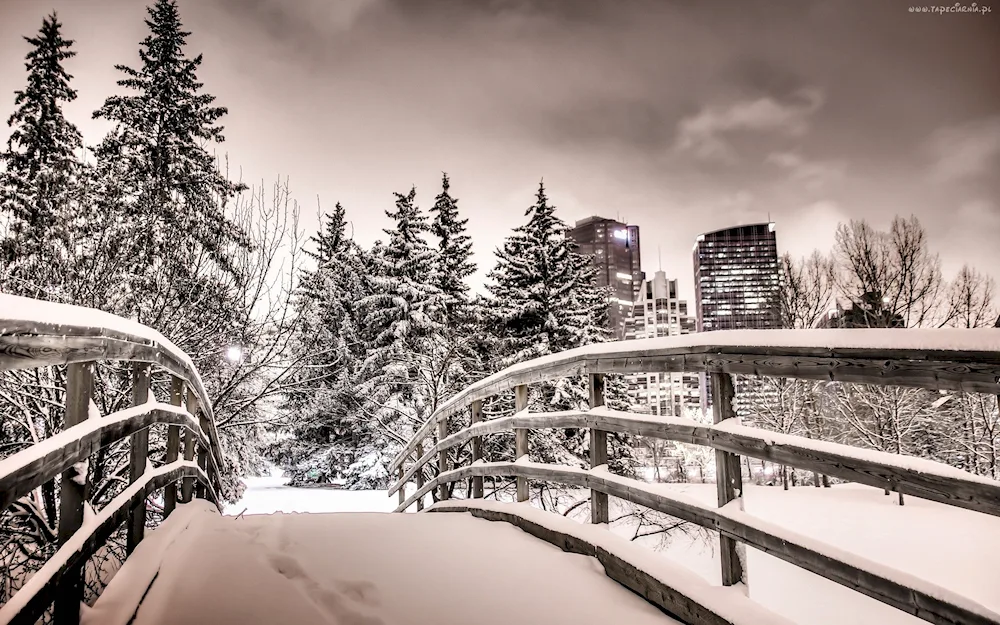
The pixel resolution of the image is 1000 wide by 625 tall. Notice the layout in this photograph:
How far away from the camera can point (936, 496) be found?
1444mm

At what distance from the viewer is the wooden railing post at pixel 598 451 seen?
10.2 feet

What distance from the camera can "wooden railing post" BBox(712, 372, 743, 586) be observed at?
2.15 m

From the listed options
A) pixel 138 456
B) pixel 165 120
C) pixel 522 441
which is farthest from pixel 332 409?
pixel 138 456

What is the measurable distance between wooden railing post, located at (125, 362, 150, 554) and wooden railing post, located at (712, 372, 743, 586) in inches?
109

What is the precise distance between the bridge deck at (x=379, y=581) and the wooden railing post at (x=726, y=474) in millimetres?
386

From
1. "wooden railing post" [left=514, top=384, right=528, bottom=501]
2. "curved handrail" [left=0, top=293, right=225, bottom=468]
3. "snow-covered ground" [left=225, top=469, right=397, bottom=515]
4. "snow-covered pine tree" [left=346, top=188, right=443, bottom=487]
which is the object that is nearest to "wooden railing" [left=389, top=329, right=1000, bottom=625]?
"wooden railing post" [left=514, top=384, right=528, bottom=501]

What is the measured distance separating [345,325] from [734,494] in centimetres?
2297

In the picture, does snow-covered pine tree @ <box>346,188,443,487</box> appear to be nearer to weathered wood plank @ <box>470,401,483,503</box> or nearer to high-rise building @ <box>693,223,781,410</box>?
weathered wood plank @ <box>470,401,483,503</box>

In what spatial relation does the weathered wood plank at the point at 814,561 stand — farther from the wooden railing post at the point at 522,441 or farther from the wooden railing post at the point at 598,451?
the wooden railing post at the point at 522,441

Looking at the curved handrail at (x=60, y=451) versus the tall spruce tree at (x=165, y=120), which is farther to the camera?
the tall spruce tree at (x=165, y=120)

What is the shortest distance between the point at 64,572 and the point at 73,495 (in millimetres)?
301

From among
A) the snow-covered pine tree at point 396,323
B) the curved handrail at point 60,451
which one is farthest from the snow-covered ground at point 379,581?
the snow-covered pine tree at point 396,323

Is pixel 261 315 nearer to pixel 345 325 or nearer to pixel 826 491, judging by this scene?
pixel 345 325

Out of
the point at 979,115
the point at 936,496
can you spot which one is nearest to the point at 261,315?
the point at 936,496
